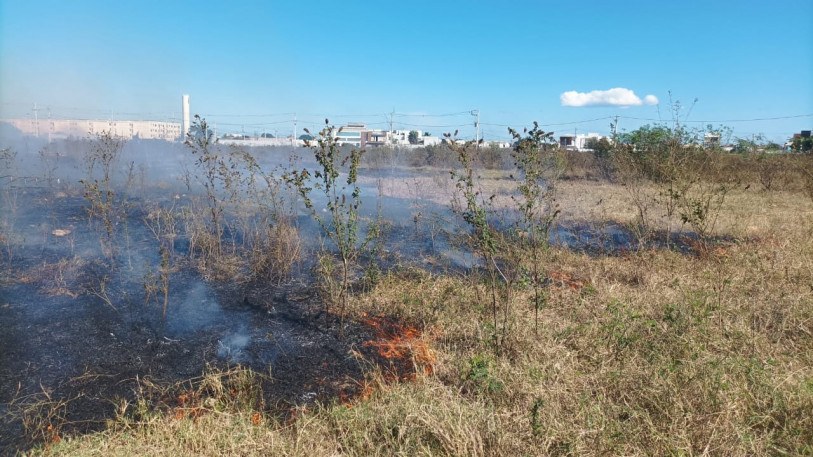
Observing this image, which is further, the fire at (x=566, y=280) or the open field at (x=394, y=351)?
the fire at (x=566, y=280)

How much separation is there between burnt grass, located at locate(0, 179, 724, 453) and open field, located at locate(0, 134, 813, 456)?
2cm

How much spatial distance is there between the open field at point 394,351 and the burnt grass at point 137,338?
0.06 feet

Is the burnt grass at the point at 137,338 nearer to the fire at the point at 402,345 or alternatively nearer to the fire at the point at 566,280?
the fire at the point at 402,345

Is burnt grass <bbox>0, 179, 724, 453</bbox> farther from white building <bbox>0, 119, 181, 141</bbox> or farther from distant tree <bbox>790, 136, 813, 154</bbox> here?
white building <bbox>0, 119, 181, 141</bbox>

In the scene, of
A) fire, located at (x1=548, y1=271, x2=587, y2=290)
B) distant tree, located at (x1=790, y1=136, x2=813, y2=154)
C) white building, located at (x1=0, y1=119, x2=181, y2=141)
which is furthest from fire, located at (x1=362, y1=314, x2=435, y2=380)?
white building, located at (x1=0, y1=119, x2=181, y2=141)

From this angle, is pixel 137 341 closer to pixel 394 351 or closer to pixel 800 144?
pixel 394 351

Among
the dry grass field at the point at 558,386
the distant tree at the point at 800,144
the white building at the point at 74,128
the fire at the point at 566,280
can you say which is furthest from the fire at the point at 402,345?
the white building at the point at 74,128

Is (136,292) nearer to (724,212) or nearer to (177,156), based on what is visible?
(724,212)

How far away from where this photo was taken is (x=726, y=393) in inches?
122

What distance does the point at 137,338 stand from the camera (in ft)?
13.3

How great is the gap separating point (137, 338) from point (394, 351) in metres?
2.14

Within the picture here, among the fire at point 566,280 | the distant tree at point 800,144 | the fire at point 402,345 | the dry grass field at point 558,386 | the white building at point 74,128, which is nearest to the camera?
the dry grass field at point 558,386

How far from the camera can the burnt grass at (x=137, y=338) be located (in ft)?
10.6

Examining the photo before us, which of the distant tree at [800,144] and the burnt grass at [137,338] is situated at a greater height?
the distant tree at [800,144]
